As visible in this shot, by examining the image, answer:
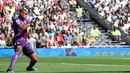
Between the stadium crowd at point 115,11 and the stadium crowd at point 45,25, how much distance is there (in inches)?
117

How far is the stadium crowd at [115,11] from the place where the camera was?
120 feet

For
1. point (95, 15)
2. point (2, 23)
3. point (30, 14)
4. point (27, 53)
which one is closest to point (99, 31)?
point (95, 15)

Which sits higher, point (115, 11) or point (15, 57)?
point (115, 11)

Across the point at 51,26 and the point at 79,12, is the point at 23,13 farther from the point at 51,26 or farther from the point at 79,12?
the point at 79,12

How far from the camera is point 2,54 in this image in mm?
29672

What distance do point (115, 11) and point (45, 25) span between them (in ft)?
25.4

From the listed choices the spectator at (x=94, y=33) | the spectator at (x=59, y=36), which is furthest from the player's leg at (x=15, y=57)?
the spectator at (x=94, y=33)

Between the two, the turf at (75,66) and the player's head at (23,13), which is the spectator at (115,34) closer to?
the turf at (75,66)

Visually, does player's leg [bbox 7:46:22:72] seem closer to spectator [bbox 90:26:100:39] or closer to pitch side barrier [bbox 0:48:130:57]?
pitch side barrier [bbox 0:48:130:57]

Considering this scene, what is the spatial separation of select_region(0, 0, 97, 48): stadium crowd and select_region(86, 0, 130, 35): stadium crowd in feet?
9.76

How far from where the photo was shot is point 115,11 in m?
37.9

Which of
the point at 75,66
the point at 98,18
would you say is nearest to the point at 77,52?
the point at 98,18

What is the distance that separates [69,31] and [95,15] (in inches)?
186

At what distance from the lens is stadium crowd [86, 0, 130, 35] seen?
36.4 metres
